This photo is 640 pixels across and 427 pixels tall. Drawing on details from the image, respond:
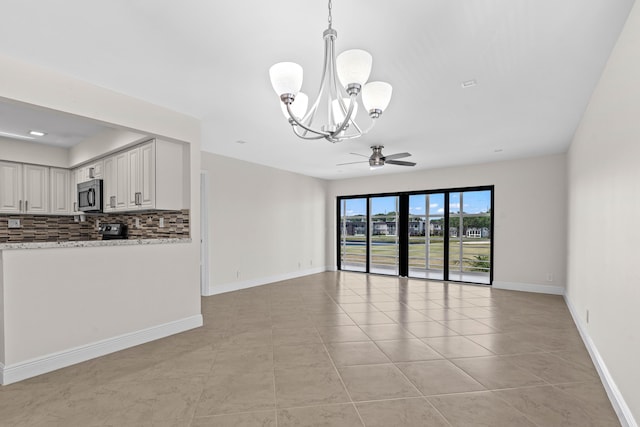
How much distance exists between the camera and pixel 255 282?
246 inches

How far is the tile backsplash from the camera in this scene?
158 inches

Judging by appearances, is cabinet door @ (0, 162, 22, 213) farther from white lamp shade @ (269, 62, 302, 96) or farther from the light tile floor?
white lamp shade @ (269, 62, 302, 96)

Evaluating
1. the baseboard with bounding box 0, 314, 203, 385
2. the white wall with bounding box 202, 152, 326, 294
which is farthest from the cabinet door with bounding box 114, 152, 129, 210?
the baseboard with bounding box 0, 314, 203, 385

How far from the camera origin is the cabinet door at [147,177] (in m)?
3.63

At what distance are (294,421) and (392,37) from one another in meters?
2.61

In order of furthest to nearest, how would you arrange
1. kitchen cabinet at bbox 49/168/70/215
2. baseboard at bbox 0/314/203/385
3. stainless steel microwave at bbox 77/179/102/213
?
1. kitchen cabinet at bbox 49/168/70/215
2. stainless steel microwave at bbox 77/179/102/213
3. baseboard at bbox 0/314/203/385

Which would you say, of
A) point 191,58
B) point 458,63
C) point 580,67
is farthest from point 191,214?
point 580,67

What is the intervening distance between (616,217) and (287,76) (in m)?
2.48

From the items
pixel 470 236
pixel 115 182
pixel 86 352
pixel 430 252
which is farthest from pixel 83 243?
pixel 470 236

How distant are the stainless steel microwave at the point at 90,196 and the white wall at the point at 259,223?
1552mm

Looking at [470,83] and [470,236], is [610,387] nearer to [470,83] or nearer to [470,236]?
[470,83]

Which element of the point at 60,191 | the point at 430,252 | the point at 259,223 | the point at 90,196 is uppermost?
the point at 60,191

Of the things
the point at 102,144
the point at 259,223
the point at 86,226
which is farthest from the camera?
the point at 259,223

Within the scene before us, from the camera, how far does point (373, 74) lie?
2627mm
